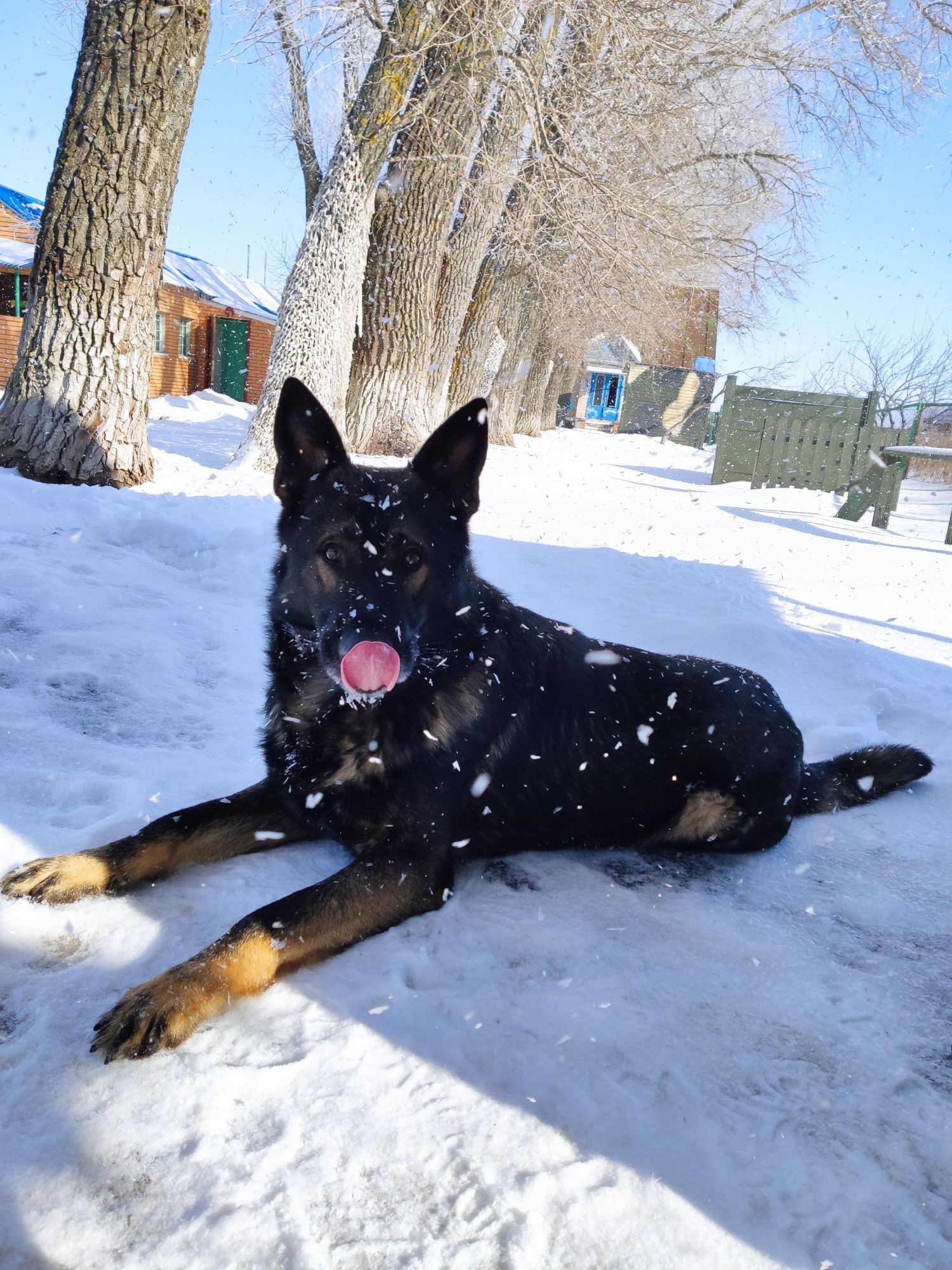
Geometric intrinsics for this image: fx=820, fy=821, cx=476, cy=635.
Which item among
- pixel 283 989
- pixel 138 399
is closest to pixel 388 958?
pixel 283 989

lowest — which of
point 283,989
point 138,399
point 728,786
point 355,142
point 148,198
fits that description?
point 283,989

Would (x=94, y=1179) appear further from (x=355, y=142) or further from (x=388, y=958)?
(x=355, y=142)

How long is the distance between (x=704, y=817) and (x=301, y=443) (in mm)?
2038

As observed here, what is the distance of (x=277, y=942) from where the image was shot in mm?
2105

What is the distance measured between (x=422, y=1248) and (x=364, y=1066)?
0.45m

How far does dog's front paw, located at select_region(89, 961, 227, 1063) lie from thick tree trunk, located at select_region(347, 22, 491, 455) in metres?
9.02

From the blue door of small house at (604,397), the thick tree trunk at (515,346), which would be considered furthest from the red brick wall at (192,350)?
the blue door of small house at (604,397)

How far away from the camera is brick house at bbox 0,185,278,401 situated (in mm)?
22219

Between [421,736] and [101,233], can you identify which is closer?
[421,736]

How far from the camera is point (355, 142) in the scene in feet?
29.2

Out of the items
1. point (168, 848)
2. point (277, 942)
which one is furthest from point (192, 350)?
point (277, 942)

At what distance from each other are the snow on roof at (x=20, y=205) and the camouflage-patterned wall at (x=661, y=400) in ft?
127

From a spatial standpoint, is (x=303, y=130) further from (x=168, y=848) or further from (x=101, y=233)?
(x=168, y=848)

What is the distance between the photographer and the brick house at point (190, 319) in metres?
22.2
